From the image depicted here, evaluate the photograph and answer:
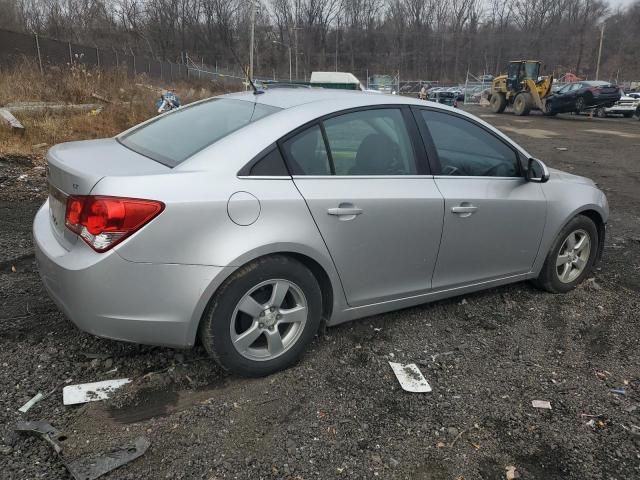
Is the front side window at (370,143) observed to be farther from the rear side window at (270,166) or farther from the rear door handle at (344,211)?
the rear side window at (270,166)

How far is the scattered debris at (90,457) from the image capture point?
2238 millimetres

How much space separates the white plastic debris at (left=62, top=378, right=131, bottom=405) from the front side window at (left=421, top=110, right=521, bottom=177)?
236 cm

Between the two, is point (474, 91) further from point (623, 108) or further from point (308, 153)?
point (308, 153)

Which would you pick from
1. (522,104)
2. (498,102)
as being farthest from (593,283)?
(498,102)

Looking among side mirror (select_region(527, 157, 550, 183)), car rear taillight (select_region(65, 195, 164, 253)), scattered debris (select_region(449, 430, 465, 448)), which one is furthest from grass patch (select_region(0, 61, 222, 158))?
scattered debris (select_region(449, 430, 465, 448))

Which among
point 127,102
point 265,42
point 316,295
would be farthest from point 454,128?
point 265,42

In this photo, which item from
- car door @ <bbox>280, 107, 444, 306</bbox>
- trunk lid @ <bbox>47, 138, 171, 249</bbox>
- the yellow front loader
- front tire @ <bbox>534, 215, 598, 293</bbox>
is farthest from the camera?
the yellow front loader

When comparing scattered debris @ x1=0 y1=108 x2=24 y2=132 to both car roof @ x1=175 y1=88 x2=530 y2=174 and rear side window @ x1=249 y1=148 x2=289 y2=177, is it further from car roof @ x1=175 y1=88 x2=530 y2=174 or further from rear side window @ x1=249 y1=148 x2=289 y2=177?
rear side window @ x1=249 y1=148 x2=289 y2=177

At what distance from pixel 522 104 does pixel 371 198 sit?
30.4 metres

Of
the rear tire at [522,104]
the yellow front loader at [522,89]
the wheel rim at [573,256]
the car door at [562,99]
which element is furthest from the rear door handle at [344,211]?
the rear tire at [522,104]

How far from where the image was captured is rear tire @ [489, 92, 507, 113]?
32656 mm

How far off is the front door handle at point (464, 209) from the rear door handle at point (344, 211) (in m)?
0.76

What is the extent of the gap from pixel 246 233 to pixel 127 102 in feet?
48.6

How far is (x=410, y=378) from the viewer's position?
3.10 m
